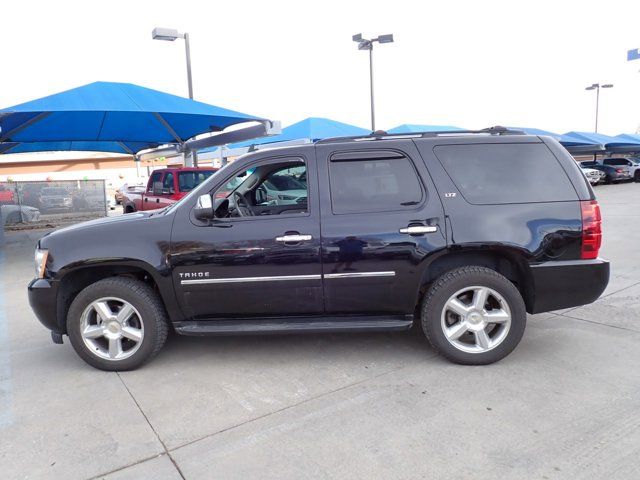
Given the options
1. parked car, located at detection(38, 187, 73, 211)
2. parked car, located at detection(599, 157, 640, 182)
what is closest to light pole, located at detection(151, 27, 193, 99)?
parked car, located at detection(38, 187, 73, 211)

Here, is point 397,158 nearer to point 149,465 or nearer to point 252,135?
point 149,465

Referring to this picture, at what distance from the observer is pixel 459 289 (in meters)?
3.73

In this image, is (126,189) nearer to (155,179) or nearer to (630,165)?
(155,179)

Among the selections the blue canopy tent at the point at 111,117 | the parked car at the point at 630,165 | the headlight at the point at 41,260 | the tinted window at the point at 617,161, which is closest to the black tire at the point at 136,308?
the headlight at the point at 41,260

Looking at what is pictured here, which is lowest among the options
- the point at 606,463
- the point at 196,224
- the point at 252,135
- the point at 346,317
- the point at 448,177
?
the point at 606,463

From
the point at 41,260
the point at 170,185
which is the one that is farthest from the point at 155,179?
the point at 41,260

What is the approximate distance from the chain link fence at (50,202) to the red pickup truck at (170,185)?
6883 millimetres

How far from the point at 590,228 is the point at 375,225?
169cm

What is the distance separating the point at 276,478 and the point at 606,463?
179 cm

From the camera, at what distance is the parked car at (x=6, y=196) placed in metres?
15.6

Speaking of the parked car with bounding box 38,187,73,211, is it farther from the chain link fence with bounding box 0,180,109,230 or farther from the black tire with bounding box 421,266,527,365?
the black tire with bounding box 421,266,527,365

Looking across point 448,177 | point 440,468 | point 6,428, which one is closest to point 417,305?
point 448,177

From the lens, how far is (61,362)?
420 cm

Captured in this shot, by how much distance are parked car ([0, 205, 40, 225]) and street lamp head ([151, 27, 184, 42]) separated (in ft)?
24.4
